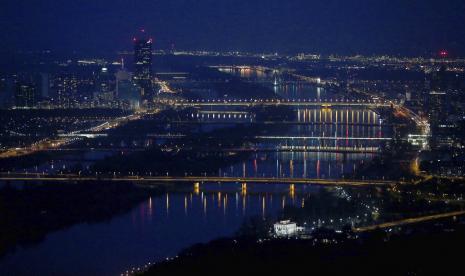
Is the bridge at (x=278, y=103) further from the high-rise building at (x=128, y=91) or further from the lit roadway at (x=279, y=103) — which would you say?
the high-rise building at (x=128, y=91)

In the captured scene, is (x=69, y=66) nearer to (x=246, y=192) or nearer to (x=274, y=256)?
(x=246, y=192)

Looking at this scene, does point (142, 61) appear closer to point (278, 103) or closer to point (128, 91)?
point (128, 91)

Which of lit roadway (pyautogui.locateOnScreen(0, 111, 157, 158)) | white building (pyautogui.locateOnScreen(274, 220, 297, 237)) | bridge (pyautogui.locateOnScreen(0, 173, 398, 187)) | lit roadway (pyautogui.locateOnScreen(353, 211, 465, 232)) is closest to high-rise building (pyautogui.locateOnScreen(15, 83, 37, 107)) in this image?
lit roadway (pyautogui.locateOnScreen(0, 111, 157, 158))

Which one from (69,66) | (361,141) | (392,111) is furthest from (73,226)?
(69,66)

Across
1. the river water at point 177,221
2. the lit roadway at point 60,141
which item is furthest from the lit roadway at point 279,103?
the river water at point 177,221

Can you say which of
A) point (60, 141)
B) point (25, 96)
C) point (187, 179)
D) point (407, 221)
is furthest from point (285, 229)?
point (25, 96)

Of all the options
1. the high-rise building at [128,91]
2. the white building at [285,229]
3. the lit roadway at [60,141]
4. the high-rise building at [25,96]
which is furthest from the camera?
the high-rise building at [128,91]
